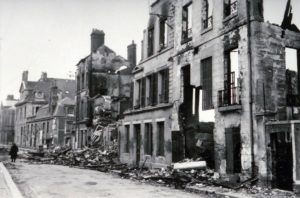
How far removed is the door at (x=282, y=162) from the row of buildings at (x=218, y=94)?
35 mm

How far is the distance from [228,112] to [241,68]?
197cm

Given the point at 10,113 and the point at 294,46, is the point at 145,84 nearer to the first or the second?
the point at 294,46

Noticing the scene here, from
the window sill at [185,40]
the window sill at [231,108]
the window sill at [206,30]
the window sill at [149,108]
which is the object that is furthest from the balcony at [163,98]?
the window sill at [231,108]

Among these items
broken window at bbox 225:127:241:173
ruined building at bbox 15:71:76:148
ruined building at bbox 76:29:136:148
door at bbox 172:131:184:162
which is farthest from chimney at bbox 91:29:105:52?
broken window at bbox 225:127:241:173

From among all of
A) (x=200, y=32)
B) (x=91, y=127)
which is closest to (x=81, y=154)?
(x=91, y=127)

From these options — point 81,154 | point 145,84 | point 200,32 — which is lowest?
point 81,154

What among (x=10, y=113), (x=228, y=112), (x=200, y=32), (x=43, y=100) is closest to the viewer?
(x=228, y=112)

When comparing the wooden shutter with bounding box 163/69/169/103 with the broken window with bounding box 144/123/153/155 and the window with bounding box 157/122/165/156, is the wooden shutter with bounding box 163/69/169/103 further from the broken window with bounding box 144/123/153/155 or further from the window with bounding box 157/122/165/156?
the broken window with bounding box 144/123/153/155

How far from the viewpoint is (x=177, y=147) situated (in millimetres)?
19328

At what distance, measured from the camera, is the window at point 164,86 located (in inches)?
844

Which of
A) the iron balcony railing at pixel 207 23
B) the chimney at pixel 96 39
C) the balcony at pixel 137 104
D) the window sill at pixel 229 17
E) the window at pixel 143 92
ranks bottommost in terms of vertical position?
the balcony at pixel 137 104

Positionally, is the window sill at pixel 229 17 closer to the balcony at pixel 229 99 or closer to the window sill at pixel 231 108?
the balcony at pixel 229 99

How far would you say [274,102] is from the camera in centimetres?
1464

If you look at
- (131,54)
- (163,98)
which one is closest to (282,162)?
(163,98)
